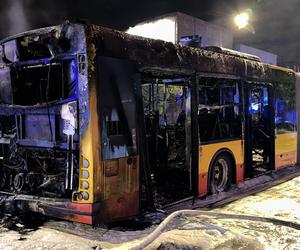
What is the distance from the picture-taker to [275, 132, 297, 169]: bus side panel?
982 cm

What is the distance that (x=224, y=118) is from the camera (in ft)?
26.0

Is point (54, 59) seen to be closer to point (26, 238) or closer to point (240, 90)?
point (26, 238)

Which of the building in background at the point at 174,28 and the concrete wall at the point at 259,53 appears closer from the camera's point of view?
the building in background at the point at 174,28

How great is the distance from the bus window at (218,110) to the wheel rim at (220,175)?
52cm

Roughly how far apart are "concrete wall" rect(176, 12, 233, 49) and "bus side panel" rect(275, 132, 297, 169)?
31.8 ft

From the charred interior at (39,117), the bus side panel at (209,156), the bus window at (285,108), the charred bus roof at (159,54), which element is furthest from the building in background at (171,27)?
the charred interior at (39,117)

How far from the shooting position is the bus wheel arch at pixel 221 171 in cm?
739

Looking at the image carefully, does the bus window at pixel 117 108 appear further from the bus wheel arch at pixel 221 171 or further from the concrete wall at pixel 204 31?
the concrete wall at pixel 204 31

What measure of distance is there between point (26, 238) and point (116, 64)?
2572 millimetres

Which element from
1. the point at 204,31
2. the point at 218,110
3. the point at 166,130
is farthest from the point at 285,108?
the point at 204,31

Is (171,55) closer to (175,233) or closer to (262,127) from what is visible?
(175,233)

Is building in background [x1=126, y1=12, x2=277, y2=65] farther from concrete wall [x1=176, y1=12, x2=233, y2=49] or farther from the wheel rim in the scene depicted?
the wheel rim

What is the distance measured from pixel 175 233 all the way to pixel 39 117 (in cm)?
255

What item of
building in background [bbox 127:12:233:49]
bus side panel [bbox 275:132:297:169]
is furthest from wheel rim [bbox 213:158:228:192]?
building in background [bbox 127:12:233:49]
